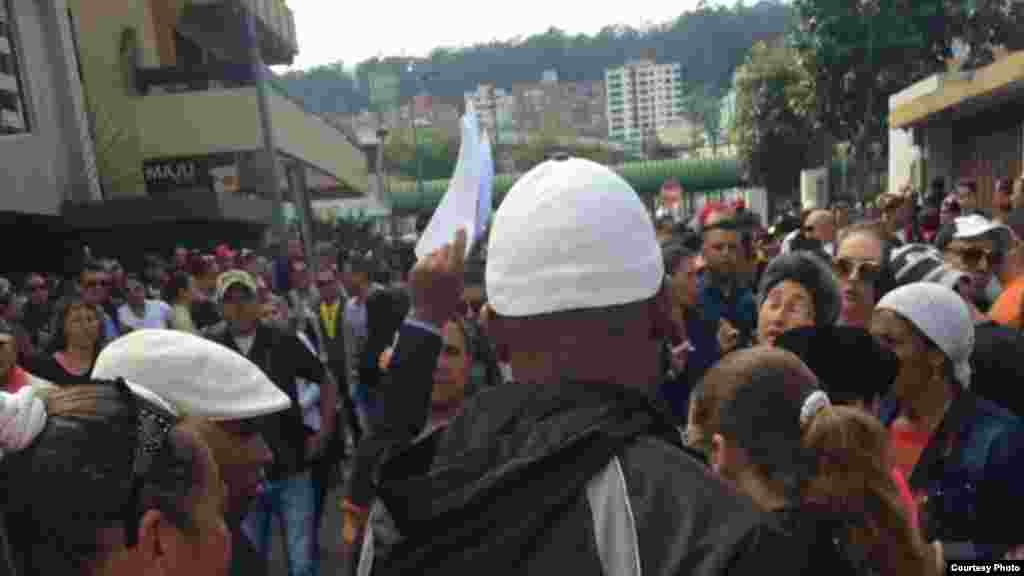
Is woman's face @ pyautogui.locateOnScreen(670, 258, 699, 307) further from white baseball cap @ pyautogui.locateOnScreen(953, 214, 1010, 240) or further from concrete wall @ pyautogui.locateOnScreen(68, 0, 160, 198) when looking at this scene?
concrete wall @ pyautogui.locateOnScreen(68, 0, 160, 198)

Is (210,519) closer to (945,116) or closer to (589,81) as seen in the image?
(945,116)

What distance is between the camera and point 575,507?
119cm

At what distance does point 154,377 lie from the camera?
2340mm

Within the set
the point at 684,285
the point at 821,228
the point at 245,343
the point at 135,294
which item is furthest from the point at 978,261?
the point at 135,294

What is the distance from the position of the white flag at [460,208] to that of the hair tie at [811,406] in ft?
6.93

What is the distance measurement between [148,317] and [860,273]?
220 inches

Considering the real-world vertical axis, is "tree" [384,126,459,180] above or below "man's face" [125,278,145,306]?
below

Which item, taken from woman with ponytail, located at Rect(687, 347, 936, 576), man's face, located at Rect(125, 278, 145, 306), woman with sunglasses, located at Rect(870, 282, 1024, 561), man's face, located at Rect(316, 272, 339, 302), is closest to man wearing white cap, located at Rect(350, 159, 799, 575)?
woman with ponytail, located at Rect(687, 347, 936, 576)

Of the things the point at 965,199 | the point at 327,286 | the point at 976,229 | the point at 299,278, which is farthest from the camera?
the point at 299,278

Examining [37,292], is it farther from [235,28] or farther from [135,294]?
[235,28]

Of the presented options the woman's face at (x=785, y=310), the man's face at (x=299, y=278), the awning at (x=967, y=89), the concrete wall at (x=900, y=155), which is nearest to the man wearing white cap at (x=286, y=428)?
the woman's face at (x=785, y=310)

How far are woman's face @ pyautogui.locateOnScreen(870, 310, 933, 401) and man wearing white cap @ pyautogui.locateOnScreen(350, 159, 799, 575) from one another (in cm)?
185

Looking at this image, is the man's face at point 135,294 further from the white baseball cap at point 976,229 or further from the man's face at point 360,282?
the white baseball cap at point 976,229

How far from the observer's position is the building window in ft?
45.4
